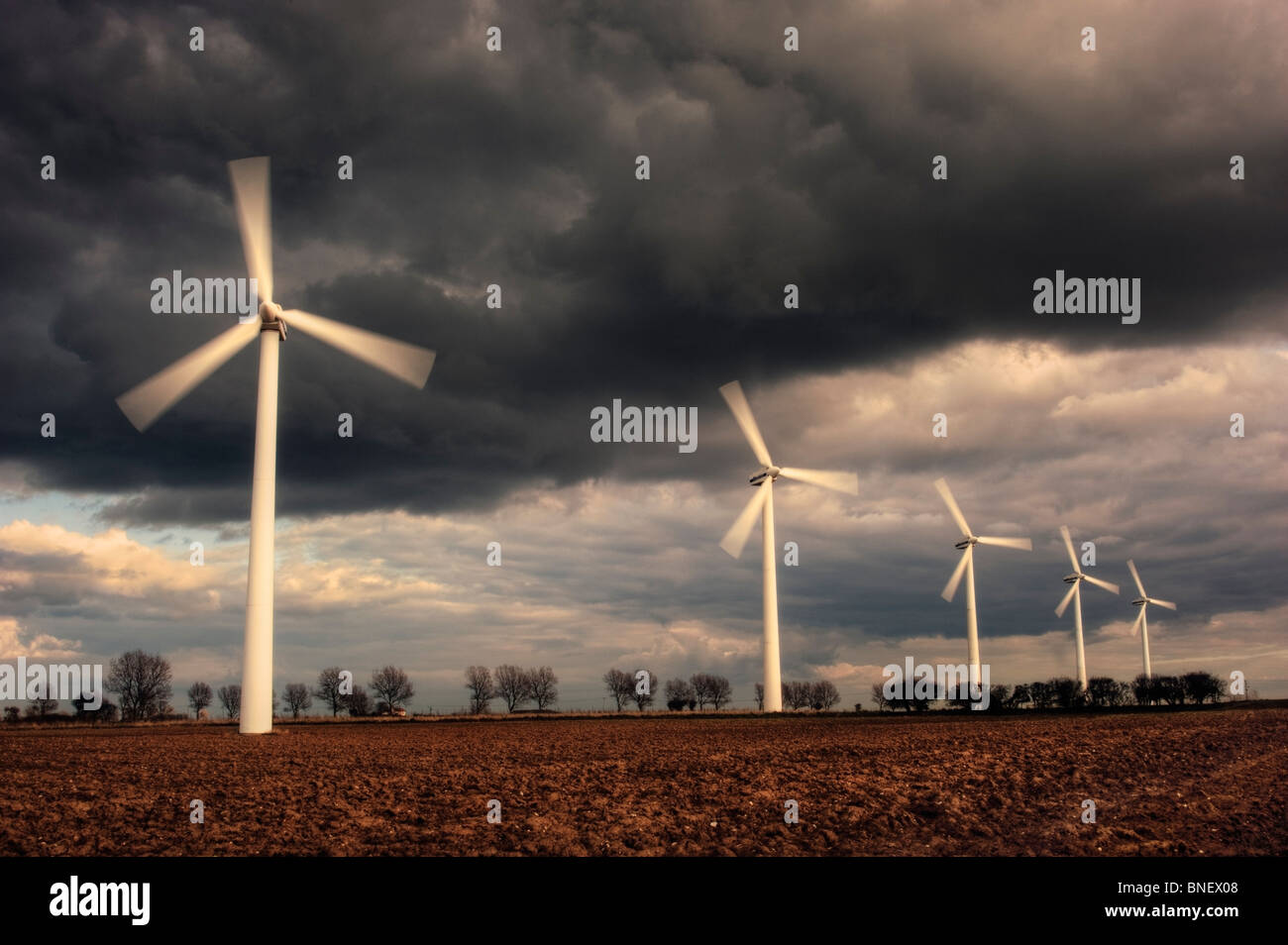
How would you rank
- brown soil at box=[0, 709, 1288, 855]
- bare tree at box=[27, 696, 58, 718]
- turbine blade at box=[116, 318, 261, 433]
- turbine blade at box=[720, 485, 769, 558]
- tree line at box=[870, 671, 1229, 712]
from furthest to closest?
bare tree at box=[27, 696, 58, 718], tree line at box=[870, 671, 1229, 712], turbine blade at box=[720, 485, 769, 558], turbine blade at box=[116, 318, 261, 433], brown soil at box=[0, 709, 1288, 855]

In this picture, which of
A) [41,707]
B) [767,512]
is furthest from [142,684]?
[767,512]

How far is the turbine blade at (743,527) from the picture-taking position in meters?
78.9

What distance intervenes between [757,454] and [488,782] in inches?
2408

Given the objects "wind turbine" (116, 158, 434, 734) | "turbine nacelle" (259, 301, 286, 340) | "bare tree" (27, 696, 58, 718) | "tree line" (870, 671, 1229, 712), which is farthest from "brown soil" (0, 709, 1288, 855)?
"bare tree" (27, 696, 58, 718)

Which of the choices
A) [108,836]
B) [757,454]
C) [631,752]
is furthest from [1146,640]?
[108,836]

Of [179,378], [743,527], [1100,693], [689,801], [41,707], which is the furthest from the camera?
[41,707]

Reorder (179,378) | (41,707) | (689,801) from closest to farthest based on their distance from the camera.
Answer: (689,801), (179,378), (41,707)

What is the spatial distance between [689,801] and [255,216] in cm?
4003

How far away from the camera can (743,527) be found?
80.1 m

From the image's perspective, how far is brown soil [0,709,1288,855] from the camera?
59.4ft

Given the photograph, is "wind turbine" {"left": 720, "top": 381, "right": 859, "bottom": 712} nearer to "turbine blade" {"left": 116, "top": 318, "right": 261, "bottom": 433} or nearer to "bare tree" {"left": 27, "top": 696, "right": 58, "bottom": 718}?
"turbine blade" {"left": 116, "top": 318, "right": 261, "bottom": 433}

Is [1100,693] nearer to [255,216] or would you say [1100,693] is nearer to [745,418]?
[745,418]
